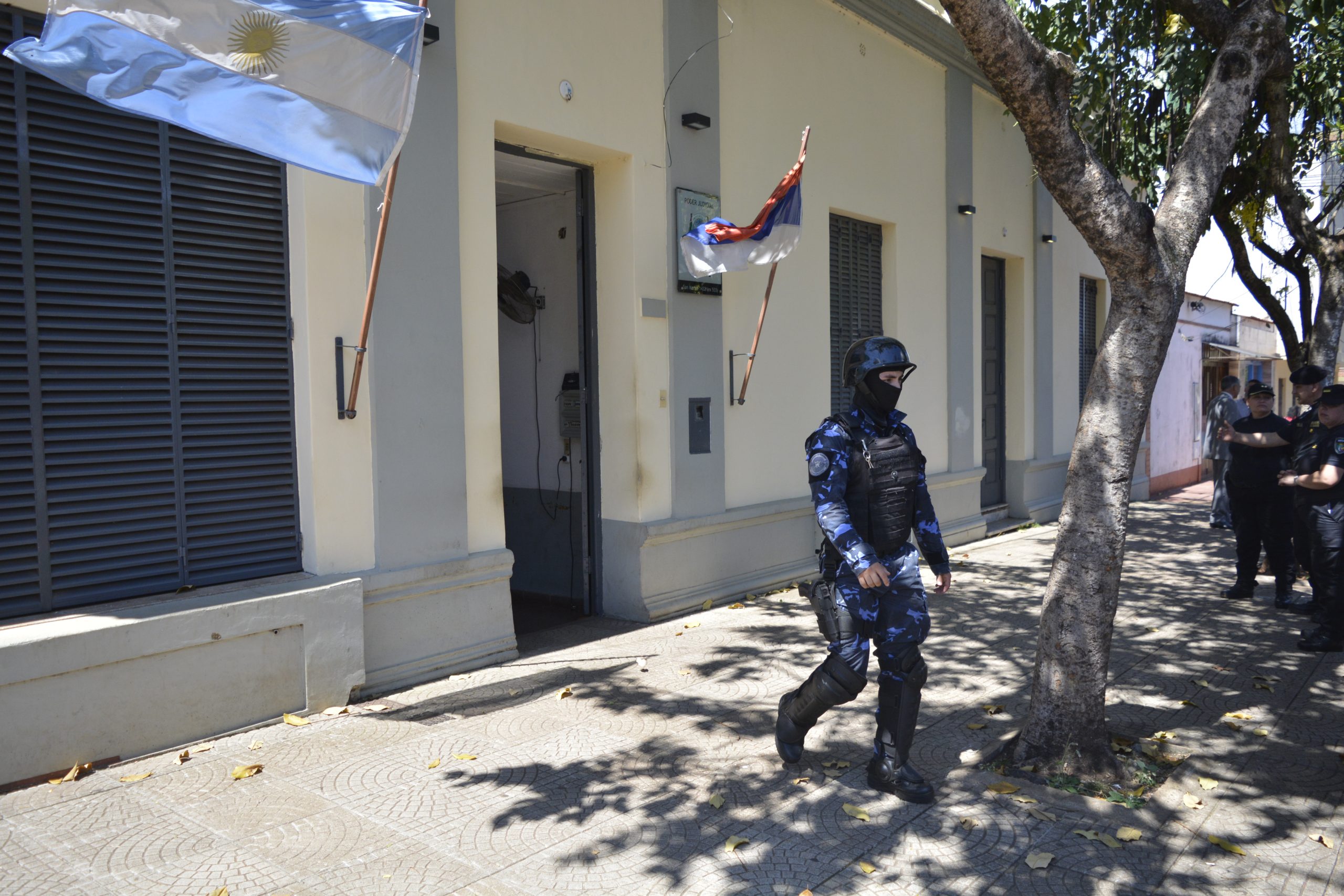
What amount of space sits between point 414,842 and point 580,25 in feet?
17.6

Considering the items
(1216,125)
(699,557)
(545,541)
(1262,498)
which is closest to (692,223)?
(699,557)

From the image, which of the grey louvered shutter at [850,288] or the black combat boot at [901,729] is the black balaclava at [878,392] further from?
the grey louvered shutter at [850,288]

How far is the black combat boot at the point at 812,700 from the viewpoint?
13.5 feet

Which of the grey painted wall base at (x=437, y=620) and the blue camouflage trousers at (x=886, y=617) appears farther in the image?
the grey painted wall base at (x=437, y=620)

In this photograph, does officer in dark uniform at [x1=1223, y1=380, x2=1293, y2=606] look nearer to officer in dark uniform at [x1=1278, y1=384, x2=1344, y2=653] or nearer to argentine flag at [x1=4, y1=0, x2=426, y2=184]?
officer in dark uniform at [x1=1278, y1=384, x2=1344, y2=653]

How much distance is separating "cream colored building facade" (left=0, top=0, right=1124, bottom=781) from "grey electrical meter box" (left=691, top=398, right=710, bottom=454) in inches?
1.6

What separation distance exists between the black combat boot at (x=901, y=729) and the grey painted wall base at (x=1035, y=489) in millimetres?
9569

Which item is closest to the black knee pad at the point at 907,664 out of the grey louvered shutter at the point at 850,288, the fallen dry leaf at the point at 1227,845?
the fallen dry leaf at the point at 1227,845

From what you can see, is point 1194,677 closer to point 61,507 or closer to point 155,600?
point 155,600

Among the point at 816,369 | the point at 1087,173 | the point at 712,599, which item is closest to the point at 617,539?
the point at 712,599

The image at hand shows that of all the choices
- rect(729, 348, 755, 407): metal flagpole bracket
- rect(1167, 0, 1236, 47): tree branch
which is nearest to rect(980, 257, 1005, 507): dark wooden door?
A: rect(729, 348, 755, 407): metal flagpole bracket

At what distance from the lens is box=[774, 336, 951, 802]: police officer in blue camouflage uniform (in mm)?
4109

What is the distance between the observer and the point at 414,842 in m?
3.68

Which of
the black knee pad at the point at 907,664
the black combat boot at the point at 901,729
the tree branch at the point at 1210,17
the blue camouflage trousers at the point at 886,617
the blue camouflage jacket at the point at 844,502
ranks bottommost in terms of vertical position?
the black combat boot at the point at 901,729
